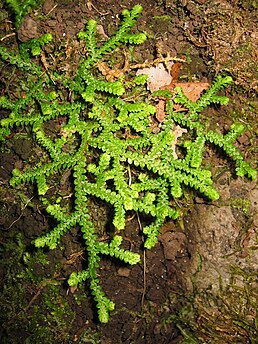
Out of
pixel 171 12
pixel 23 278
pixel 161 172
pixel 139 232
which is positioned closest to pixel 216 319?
pixel 139 232

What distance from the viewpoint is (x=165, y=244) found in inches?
118

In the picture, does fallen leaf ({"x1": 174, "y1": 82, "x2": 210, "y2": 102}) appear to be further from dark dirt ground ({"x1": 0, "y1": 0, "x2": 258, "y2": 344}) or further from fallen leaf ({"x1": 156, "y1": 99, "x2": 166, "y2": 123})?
fallen leaf ({"x1": 156, "y1": 99, "x2": 166, "y2": 123})

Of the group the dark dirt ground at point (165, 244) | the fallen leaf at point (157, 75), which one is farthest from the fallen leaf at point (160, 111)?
the dark dirt ground at point (165, 244)

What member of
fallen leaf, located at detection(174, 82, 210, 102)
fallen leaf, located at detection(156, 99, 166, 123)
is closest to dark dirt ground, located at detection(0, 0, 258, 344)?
fallen leaf, located at detection(174, 82, 210, 102)

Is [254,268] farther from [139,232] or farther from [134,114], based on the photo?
[134,114]

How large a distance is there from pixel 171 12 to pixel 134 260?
1.82 metres

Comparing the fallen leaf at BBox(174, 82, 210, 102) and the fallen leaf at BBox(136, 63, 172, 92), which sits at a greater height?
the fallen leaf at BBox(136, 63, 172, 92)

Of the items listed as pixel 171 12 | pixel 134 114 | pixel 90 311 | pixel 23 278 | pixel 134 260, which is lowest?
pixel 90 311

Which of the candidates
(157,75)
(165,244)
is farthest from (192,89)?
(165,244)

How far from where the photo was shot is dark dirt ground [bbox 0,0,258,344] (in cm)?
285

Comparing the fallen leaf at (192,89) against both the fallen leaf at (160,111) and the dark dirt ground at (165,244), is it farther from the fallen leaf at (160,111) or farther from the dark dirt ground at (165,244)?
the fallen leaf at (160,111)

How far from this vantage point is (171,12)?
2.91 m

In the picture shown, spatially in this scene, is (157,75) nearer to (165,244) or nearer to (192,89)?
(192,89)

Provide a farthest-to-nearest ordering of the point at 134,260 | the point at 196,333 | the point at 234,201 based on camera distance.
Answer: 1. the point at 196,333
2. the point at 234,201
3. the point at 134,260
